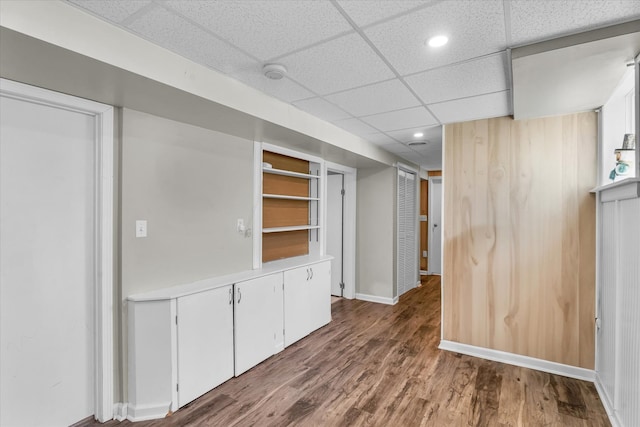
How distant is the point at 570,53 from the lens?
176cm

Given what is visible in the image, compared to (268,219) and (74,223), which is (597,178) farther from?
(74,223)

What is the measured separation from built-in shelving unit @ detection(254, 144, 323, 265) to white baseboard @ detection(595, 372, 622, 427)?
301cm

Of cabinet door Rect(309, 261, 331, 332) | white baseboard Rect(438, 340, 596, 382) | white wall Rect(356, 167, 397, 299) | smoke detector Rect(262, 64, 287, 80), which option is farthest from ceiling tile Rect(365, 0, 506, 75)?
white wall Rect(356, 167, 397, 299)

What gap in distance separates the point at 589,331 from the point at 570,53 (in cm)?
234

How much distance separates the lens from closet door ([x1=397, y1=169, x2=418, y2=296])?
17.6 ft

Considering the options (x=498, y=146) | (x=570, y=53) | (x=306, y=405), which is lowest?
(x=306, y=405)

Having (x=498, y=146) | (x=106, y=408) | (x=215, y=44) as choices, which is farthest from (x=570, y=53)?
(x=106, y=408)

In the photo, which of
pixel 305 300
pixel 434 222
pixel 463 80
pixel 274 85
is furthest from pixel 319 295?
pixel 434 222

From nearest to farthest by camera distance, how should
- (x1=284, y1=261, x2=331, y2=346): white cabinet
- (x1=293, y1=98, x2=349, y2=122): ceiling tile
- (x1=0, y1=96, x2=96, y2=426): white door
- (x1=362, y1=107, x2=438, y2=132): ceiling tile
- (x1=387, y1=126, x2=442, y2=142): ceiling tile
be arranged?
1. (x1=0, y1=96, x2=96, y2=426): white door
2. (x1=293, y1=98, x2=349, y2=122): ceiling tile
3. (x1=362, y1=107, x2=438, y2=132): ceiling tile
4. (x1=284, y1=261, x2=331, y2=346): white cabinet
5. (x1=387, y1=126, x2=442, y2=142): ceiling tile

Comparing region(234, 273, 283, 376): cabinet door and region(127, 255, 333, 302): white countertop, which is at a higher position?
region(127, 255, 333, 302): white countertop

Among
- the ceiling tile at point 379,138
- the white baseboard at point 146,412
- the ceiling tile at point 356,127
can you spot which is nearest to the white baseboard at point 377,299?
the ceiling tile at point 379,138

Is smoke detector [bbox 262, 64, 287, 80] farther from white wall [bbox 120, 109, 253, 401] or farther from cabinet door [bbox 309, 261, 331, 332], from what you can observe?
cabinet door [bbox 309, 261, 331, 332]

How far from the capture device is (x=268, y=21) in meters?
1.59

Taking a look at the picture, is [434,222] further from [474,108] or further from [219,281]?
[219,281]
